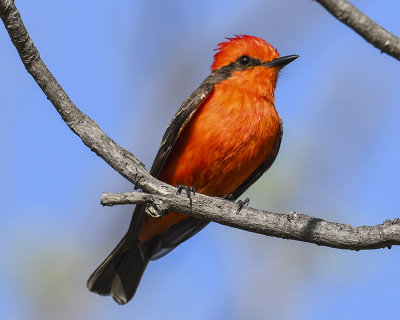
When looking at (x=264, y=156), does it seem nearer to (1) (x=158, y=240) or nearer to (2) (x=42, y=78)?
(1) (x=158, y=240)

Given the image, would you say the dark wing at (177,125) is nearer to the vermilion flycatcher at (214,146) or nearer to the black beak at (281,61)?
the vermilion flycatcher at (214,146)

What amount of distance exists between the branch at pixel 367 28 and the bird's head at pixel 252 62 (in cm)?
379

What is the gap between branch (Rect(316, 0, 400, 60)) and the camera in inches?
119

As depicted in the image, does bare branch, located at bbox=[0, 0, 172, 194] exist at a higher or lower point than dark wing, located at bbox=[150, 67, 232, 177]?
lower

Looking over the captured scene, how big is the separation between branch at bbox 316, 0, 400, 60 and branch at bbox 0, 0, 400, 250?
184cm

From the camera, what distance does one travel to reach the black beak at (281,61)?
6.99 metres

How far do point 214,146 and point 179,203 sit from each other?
4.95 ft

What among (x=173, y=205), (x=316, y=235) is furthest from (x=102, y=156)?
(x=316, y=235)

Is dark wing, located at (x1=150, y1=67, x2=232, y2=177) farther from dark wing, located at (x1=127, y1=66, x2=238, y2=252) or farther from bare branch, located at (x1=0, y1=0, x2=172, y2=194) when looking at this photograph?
bare branch, located at (x1=0, y1=0, x2=172, y2=194)

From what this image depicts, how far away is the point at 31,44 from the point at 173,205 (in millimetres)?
1591

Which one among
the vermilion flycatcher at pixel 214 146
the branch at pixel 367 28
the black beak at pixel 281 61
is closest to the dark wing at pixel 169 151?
the vermilion flycatcher at pixel 214 146

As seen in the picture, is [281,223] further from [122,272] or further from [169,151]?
[122,272]

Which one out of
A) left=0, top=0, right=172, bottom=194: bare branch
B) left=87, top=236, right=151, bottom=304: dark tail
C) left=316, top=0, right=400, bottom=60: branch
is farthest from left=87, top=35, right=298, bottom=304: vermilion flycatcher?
left=316, top=0, right=400, bottom=60: branch

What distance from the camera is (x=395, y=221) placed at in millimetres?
4617
